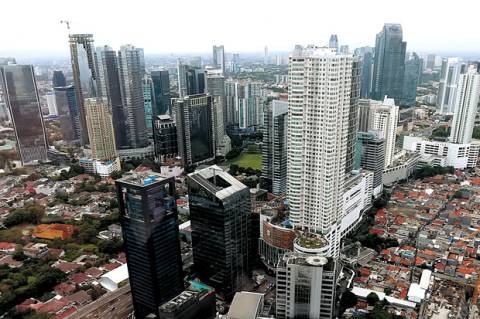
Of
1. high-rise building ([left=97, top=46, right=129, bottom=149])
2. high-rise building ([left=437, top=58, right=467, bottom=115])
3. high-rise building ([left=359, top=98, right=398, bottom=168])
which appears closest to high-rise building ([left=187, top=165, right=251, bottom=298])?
high-rise building ([left=359, top=98, right=398, bottom=168])

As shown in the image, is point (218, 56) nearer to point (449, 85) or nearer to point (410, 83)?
point (410, 83)

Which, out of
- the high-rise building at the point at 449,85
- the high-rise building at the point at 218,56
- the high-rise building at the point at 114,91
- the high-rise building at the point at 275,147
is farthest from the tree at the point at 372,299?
the high-rise building at the point at 218,56

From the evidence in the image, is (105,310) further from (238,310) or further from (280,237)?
(280,237)

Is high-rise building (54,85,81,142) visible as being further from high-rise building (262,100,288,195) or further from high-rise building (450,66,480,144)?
high-rise building (450,66,480,144)

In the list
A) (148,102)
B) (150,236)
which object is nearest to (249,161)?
(148,102)

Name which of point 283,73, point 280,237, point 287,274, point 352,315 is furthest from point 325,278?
point 283,73
